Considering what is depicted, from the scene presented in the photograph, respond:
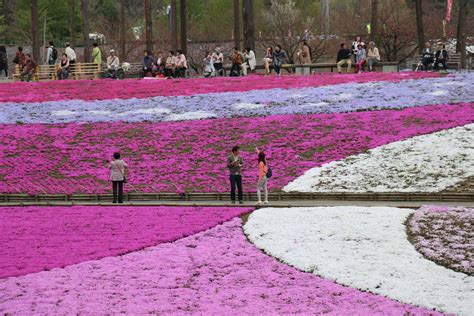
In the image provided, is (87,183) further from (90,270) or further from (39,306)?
(39,306)

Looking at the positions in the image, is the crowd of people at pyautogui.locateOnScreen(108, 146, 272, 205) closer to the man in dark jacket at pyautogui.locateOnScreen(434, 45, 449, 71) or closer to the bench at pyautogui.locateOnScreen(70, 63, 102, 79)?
the man in dark jacket at pyautogui.locateOnScreen(434, 45, 449, 71)

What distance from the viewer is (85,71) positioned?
6006cm

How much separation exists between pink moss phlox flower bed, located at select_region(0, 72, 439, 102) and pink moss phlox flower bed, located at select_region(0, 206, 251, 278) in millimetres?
17978

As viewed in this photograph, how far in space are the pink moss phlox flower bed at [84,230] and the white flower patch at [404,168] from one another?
14.9 feet

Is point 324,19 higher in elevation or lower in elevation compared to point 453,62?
higher

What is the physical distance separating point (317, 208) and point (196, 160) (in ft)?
28.2

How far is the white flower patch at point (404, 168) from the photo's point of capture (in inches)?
1195

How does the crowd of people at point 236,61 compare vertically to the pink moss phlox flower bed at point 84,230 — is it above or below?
above

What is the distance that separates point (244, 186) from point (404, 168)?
5002 millimetres

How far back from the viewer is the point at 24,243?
2362 cm

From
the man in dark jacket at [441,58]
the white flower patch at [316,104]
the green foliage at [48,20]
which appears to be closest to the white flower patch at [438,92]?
the white flower patch at [316,104]

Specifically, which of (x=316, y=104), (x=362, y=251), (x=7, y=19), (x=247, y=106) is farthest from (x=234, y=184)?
(x=7, y=19)

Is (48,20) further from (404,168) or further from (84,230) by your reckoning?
(84,230)

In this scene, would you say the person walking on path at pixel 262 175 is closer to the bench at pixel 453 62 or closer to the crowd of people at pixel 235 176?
the crowd of people at pixel 235 176
